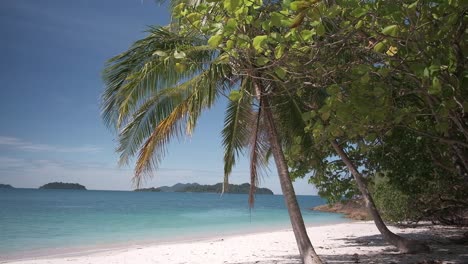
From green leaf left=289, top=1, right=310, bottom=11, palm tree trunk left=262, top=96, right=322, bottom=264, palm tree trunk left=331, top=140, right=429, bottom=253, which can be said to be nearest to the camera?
green leaf left=289, top=1, right=310, bottom=11

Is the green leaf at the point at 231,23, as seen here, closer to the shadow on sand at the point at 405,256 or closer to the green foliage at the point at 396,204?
the shadow on sand at the point at 405,256

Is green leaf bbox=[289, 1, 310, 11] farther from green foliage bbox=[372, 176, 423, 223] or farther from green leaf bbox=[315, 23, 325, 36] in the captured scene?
green foliage bbox=[372, 176, 423, 223]

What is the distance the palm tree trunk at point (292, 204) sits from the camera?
623cm


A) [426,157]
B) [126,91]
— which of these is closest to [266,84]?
[126,91]

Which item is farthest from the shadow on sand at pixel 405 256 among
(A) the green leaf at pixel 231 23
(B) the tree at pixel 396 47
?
(A) the green leaf at pixel 231 23

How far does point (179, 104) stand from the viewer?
711cm

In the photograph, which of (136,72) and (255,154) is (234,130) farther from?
(136,72)

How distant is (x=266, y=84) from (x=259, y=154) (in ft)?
4.49

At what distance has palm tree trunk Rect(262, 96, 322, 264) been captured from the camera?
6230 mm

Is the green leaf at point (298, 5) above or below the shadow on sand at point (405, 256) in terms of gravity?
above

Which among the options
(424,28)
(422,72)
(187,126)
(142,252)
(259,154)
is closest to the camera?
(422,72)

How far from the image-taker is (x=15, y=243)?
55.9 feet

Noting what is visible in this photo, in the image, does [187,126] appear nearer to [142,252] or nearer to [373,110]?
[373,110]

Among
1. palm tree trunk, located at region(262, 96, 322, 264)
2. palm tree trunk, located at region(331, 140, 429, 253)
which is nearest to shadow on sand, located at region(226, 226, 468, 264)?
palm tree trunk, located at region(331, 140, 429, 253)
